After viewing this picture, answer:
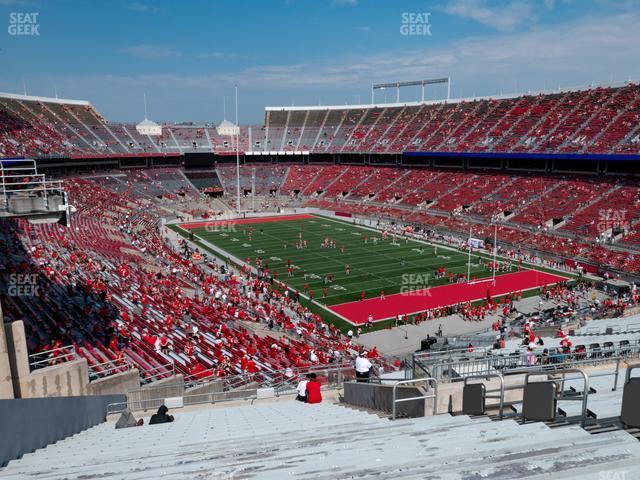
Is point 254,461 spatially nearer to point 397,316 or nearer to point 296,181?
point 397,316

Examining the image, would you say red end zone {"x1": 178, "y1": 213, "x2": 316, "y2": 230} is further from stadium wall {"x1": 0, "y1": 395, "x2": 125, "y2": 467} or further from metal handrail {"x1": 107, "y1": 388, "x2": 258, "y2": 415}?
stadium wall {"x1": 0, "y1": 395, "x2": 125, "y2": 467}

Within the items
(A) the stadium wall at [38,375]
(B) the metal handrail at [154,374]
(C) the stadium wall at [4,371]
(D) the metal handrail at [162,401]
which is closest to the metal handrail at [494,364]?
(D) the metal handrail at [162,401]

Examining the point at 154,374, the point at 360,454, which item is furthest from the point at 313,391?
the point at 360,454

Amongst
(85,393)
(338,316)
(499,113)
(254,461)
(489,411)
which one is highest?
(499,113)

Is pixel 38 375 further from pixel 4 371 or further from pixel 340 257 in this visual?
pixel 340 257

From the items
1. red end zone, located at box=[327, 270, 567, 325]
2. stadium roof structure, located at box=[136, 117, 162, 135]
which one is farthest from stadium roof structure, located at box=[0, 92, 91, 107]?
red end zone, located at box=[327, 270, 567, 325]

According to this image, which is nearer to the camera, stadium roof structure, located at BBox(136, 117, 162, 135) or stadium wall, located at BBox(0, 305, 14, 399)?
stadium wall, located at BBox(0, 305, 14, 399)

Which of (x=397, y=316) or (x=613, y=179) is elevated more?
(x=613, y=179)

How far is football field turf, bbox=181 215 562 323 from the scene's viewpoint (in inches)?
1047

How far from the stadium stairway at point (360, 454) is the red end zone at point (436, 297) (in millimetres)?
17644

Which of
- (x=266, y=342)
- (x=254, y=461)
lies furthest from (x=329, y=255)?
(x=254, y=461)

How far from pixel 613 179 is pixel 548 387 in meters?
→ 42.7

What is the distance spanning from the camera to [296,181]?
6456 cm

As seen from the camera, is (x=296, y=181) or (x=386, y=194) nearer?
(x=386, y=194)
